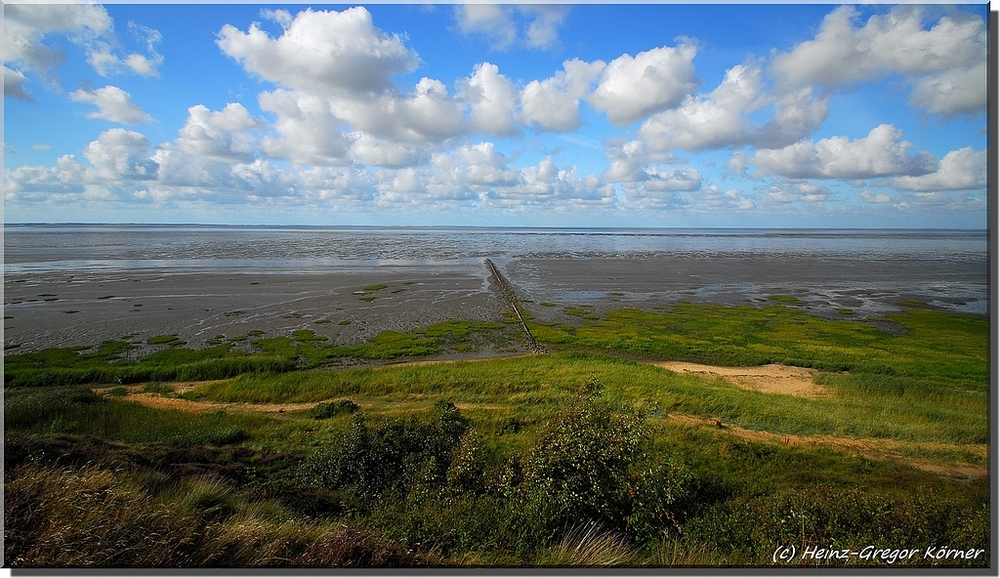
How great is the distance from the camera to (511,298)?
44.5 m

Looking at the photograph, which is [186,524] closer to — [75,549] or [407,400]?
[75,549]

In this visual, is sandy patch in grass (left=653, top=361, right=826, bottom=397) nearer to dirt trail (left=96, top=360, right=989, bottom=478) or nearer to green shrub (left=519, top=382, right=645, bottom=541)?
dirt trail (left=96, top=360, right=989, bottom=478)

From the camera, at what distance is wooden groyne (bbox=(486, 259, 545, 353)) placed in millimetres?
29625

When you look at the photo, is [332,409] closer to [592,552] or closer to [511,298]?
[592,552]

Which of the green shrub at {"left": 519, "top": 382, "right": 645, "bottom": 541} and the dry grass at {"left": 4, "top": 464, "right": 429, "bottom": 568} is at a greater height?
the dry grass at {"left": 4, "top": 464, "right": 429, "bottom": 568}

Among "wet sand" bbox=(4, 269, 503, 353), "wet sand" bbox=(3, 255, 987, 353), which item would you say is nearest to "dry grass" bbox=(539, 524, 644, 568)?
"wet sand" bbox=(4, 269, 503, 353)

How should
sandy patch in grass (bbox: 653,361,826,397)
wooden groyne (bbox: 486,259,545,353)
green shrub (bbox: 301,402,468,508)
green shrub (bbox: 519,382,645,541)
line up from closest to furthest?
green shrub (bbox: 519,382,645,541) < green shrub (bbox: 301,402,468,508) < sandy patch in grass (bbox: 653,361,826,397) < wooden groyne (bbox: 486,259,545,353)

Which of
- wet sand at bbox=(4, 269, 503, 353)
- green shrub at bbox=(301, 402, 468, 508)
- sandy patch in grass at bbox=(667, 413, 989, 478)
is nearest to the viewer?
green shrub at bbox=(301, 402, 468, 508)

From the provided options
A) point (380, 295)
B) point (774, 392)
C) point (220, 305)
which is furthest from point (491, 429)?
point (220, 305)

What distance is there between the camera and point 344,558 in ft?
20.4

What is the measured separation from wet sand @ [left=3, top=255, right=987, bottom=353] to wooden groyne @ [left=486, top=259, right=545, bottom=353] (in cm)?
104

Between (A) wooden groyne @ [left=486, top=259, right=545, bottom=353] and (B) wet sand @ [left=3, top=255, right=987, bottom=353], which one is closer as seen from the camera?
(A) wooden groyne @ [left=486, top=259, right=545, bottom=353]

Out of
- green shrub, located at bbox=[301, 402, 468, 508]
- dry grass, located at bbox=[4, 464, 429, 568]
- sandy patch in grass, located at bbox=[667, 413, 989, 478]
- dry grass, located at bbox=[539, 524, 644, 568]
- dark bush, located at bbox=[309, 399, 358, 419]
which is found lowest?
sandy patch in grass, located at bbox=[667, 413, 989, 478]

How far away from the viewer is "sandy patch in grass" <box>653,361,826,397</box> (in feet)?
70.9
